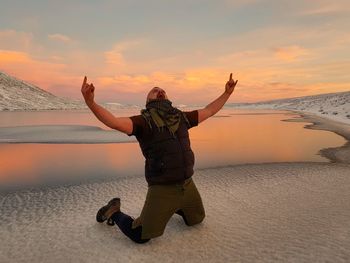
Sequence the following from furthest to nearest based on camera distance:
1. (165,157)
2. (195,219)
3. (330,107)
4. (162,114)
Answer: (330,107), (195,219), (162,114), (165,157)

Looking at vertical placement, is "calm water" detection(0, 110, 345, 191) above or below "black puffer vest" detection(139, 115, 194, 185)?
below

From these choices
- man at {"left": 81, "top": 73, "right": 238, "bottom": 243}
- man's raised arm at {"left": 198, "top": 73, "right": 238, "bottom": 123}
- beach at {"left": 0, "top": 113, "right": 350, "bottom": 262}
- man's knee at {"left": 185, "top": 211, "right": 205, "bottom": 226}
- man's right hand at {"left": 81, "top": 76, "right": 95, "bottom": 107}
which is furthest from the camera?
man's knee at {"left": 185, "top": 211, "right": 205, "bottom": 226}

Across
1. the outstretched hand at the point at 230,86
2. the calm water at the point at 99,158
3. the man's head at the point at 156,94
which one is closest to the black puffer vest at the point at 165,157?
the man's head at the point at 156,94

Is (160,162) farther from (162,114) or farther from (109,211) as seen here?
(109,211)

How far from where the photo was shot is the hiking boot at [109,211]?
5.78 metres

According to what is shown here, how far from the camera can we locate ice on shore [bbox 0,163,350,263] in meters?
4.79

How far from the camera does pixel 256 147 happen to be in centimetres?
1669

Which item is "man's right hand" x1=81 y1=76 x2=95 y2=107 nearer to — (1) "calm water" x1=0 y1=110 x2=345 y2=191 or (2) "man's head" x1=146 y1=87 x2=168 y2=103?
(2) "man's head" x1=146 y1=87 x2=168 y2=103

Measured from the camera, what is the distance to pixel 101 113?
4273 mm

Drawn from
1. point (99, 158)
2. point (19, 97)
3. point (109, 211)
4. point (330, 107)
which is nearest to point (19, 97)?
point (19, 97)

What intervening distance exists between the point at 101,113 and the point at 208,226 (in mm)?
2675

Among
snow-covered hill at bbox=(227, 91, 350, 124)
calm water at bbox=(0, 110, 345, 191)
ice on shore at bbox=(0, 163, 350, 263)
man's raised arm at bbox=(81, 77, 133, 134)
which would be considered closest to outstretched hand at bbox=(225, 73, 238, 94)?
man's raised arm at bbox=(81, 77, 133, 134)

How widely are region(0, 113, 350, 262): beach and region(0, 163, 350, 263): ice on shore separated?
0.5 inches

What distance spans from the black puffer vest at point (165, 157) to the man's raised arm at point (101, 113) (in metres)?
0.48
